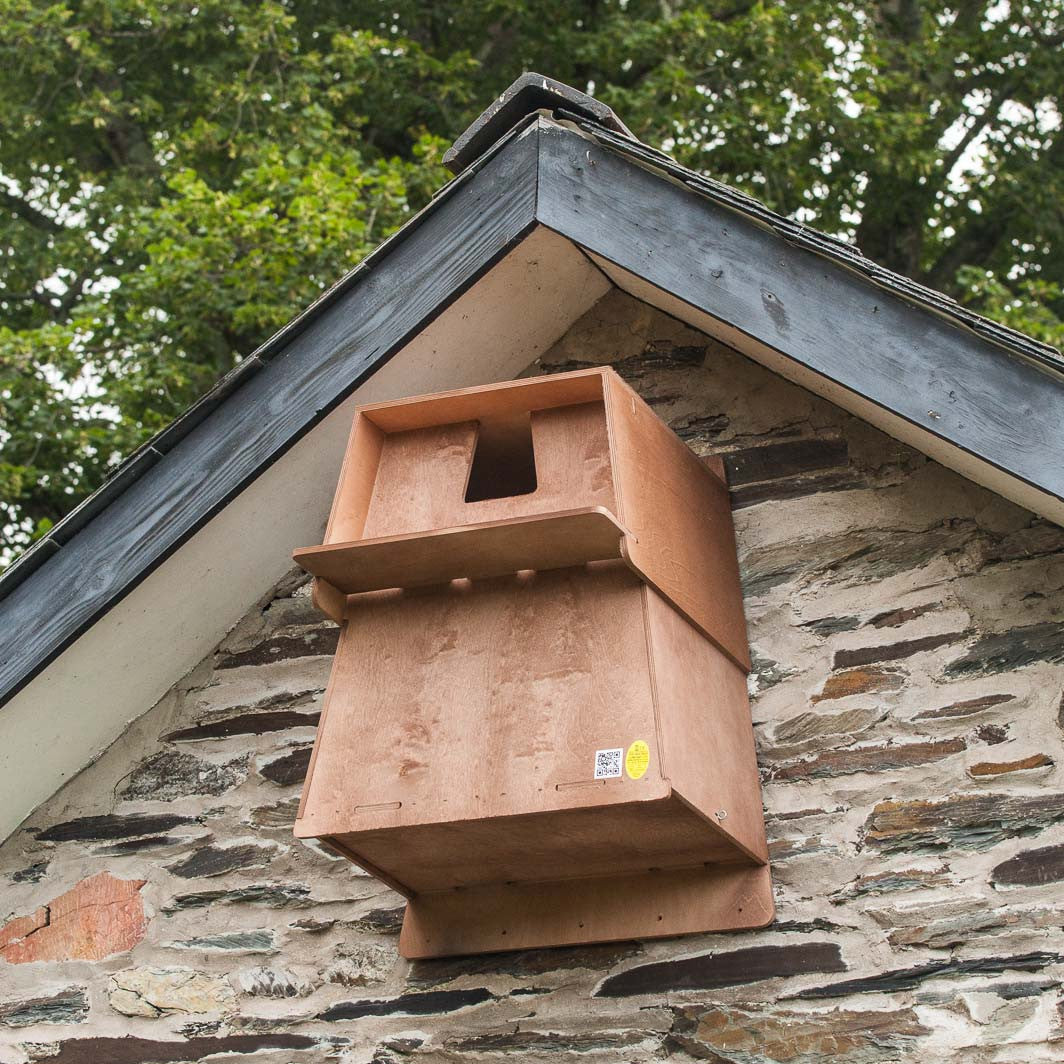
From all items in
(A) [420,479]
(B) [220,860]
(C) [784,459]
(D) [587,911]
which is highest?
(C) [784,459]

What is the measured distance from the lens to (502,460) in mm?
3152

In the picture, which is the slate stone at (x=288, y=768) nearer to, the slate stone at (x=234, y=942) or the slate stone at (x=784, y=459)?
the slate stone at (x=234, y=942)

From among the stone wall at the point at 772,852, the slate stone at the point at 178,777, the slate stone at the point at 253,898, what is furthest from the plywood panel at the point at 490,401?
the slate stone at the point at 253,898

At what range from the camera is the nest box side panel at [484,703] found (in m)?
2.43

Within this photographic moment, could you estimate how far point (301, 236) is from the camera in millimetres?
7051

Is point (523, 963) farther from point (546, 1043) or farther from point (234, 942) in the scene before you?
point (234, 942)

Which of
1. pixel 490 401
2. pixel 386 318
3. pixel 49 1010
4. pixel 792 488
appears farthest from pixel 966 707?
pixel 49 1010

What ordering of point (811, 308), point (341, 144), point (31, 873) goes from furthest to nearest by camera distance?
1. point (341, 144)
2. point (31, 873)
3. point (811, 308)

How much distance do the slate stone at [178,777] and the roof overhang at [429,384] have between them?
14 cm

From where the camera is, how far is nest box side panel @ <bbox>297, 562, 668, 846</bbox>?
2.43m

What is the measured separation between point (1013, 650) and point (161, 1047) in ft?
6.23

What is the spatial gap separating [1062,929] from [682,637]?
84 centimetres

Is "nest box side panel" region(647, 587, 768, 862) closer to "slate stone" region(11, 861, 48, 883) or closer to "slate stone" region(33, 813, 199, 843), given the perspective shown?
"slate stone" region(33, 813, 199, 843)

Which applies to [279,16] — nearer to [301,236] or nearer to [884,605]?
[301,236]
